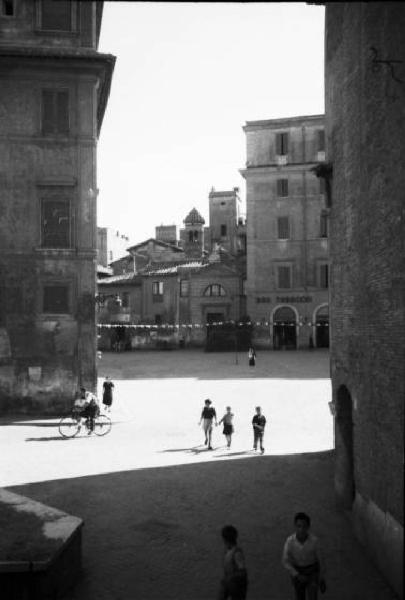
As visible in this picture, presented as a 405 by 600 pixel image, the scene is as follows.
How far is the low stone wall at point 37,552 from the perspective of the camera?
7.28m

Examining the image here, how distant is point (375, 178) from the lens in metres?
9.22

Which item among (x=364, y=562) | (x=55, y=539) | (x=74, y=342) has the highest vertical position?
(x=74, y=342)

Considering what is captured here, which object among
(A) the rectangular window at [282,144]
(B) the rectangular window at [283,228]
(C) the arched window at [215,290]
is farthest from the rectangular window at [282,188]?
(C) the arched window at [215,290]

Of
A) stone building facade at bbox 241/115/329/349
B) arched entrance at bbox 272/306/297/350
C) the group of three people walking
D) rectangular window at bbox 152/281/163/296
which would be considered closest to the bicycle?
the group of three people walking

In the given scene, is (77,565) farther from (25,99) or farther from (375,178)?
(25,99)

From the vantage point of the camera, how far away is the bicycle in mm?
18125

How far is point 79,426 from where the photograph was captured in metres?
18.2

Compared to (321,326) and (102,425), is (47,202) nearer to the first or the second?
(102,425)

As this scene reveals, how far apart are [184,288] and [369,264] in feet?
141

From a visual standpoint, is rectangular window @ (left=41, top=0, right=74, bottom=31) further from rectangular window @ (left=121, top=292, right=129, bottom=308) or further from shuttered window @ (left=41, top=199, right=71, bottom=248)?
rectangular window @ (left=121, top=292, right=129, bottom=308)

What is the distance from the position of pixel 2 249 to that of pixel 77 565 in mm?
15129

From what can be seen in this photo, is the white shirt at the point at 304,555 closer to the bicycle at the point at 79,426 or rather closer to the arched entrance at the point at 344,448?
the arched entrance at the point at 344,448

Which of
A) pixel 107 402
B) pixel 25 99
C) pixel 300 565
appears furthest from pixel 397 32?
pixel 25 99

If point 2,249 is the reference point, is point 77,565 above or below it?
below
